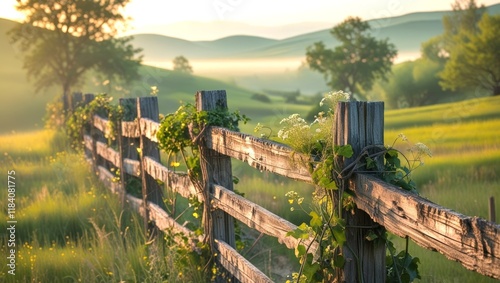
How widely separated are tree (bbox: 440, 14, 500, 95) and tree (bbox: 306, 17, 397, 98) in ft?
29.7

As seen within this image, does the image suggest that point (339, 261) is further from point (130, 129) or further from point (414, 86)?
point (414, 86)

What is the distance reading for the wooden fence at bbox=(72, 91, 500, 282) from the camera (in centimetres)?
247

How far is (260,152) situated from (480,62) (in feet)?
156

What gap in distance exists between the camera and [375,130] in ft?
10.5

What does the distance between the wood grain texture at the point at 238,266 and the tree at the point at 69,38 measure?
33.8 m

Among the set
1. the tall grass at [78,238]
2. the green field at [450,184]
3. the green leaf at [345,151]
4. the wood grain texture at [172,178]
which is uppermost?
the green leaf at [345,151]

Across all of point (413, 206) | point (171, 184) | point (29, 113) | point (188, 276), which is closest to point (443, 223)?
point (413, 206)

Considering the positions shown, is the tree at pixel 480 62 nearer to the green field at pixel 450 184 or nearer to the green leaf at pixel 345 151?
the green field at pixel 450 184

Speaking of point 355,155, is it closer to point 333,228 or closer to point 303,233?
point 333,228

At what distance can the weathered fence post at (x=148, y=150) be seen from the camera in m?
7.51

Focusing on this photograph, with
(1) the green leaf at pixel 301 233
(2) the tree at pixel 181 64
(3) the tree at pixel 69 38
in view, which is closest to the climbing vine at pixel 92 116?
(1) the green leaf at pixel 301 233

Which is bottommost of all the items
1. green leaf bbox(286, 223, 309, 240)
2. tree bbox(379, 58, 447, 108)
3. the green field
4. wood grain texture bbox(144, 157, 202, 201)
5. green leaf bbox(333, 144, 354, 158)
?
tree bbox(379, 58, 447, 108)

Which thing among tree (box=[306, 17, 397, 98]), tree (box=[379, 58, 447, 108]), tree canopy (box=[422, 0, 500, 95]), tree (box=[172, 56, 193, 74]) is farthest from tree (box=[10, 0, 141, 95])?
tree (box=[379, 58, 447, 108])

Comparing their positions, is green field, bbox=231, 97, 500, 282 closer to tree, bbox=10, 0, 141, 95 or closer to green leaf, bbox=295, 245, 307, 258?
green leaf, bbox=295, 245, 307, 258
